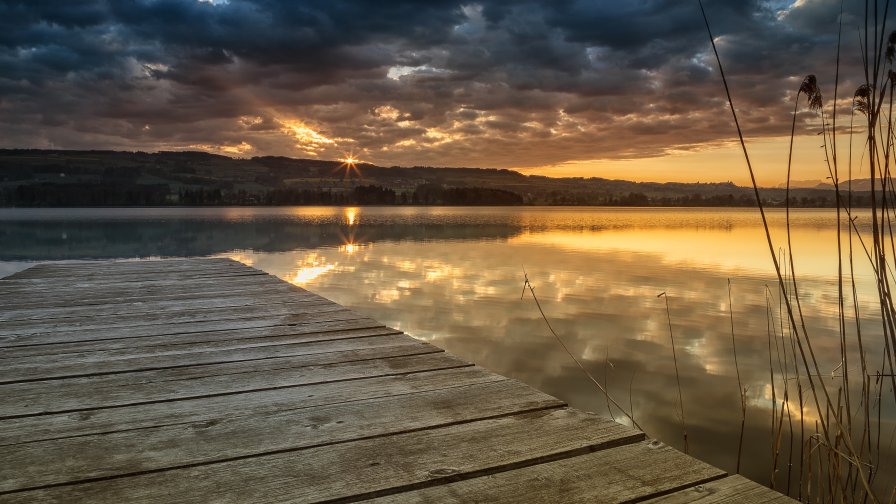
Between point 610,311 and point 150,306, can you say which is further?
point 610,311

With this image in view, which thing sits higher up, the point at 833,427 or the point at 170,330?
the point at 170,330

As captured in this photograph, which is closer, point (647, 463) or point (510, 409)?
point (647, 463)

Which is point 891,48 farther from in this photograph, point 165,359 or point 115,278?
point 115,278

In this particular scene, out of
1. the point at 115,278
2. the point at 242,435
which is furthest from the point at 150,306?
the point at 242,435

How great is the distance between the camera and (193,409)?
68.4 inches

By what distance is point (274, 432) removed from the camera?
1545mm

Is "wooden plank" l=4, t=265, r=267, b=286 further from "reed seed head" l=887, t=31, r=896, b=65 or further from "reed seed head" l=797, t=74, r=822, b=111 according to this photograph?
"reed seed head" l=887, t=31, r=896, b=65

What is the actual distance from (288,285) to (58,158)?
85.0 meters

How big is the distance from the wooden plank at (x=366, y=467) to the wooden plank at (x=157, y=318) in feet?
6.54

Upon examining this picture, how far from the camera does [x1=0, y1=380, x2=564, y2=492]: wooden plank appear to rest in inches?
52.7

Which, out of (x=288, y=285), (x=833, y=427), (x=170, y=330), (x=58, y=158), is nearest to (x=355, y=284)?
(x=288, y=285)

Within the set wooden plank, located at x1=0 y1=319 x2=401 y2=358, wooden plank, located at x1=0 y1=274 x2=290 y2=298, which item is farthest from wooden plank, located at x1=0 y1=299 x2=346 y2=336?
wooden plank, located at x1=0 y1=274 x2=290 y2=298

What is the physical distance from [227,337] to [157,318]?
741 mm

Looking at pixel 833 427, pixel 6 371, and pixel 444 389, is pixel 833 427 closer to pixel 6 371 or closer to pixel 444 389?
pixel 444 389
